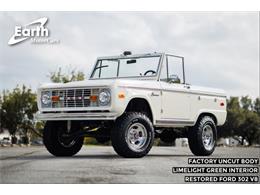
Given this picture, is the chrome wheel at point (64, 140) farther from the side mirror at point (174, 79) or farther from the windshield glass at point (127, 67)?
the side mirror at point (174, 79)


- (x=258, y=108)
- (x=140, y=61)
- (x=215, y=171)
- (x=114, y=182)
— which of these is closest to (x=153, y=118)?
(x=140, y=61)

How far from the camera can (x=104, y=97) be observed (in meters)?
10.1

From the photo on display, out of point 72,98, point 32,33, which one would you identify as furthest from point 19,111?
point 32,33

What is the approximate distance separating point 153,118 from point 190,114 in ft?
3.93

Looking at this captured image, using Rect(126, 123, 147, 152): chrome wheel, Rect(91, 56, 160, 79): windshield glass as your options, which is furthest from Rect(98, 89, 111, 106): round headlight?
Rect(91, 56, 160, 79): windshield glass

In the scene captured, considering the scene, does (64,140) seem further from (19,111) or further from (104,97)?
(19,111)

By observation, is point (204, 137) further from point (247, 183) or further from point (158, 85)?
point (247, 183)

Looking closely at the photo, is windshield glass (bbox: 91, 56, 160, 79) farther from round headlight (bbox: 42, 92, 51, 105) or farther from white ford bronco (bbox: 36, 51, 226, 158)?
round headlight (bbox: 42, 92, 51, 105)

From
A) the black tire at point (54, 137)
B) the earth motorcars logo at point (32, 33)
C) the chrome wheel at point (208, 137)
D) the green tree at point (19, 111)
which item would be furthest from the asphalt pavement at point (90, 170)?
the green tree at point (19, 111)

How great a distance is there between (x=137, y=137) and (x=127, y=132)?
0.34m

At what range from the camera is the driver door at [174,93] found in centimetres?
1109

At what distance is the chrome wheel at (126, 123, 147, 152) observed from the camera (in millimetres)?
10242

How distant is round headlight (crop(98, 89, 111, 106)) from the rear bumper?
0.58 ft

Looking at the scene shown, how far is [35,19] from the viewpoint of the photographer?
9.39 metres
